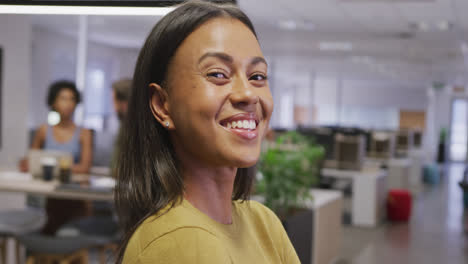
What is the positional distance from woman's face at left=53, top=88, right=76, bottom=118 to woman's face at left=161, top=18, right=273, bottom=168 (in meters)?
2.99

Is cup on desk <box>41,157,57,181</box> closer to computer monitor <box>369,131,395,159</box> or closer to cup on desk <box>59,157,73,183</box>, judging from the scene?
cup on desk <box>59,157,73,183</box>

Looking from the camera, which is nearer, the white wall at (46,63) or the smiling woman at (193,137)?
the smiling woman at (193,137)

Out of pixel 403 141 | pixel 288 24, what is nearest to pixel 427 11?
pixel 288 24

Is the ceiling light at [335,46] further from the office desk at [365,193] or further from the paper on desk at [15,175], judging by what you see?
the paper on desk at [15,175]

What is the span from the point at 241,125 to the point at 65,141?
3.18 metres

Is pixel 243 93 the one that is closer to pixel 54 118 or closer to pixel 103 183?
pixel 103 183

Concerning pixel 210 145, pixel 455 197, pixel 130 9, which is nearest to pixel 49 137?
pixel 130 9

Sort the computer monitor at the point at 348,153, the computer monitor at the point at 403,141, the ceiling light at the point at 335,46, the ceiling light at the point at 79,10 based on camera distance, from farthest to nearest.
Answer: the computer monitor at the point at 403,141 → the ceiling light at the point at 335,46 → the computer monitor at the point at 348,153 → the ceiling light at the point at 79,10

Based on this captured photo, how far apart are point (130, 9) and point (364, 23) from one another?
7.99 m

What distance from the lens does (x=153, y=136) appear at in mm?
871

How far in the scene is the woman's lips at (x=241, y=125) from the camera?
2.59 feet

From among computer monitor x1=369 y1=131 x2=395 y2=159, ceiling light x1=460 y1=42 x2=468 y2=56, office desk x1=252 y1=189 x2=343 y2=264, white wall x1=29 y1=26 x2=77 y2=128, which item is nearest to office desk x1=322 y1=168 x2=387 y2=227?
office desk x1=252 y1=189 x2=343 y2=264

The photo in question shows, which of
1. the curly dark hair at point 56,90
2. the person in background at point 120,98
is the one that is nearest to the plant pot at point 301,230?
the person in background at point 120,98

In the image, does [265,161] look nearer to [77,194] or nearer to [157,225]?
[77,194]
